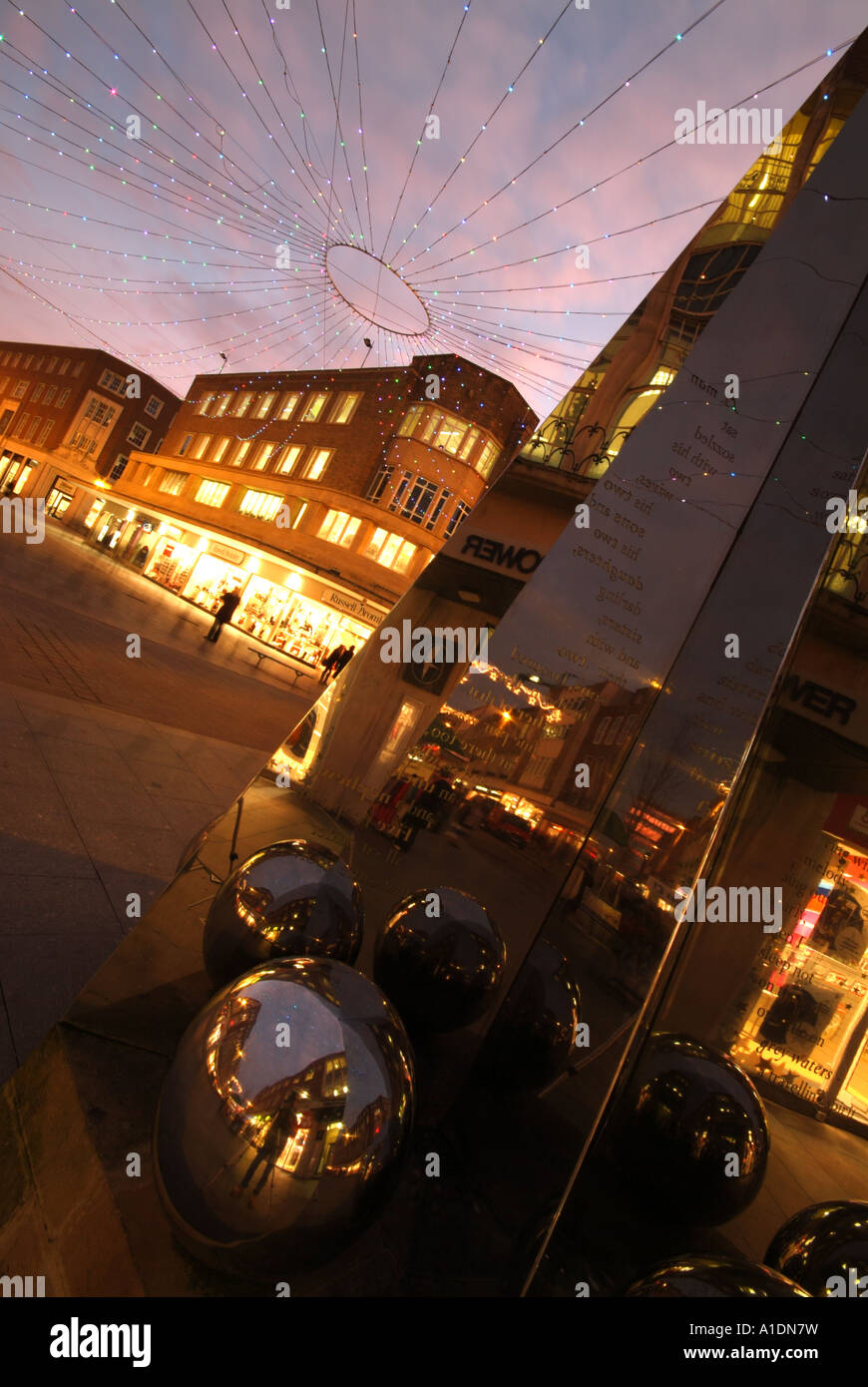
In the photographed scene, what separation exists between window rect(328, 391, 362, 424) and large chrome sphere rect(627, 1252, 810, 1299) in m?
32.7

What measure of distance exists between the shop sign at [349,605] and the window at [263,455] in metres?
11.7

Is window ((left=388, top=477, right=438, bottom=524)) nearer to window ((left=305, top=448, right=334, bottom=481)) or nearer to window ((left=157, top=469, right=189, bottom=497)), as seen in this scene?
window ((left=305, top=448, right=334, bottom=481))

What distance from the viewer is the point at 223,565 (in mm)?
31281

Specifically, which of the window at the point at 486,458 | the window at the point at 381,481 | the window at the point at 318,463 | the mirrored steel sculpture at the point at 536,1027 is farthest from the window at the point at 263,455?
the mirrored steel sculpture at the point at 536,1027

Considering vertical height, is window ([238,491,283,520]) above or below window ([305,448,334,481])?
below

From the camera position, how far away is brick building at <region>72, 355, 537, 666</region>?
2731 centimetres

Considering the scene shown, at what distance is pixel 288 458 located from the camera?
32625 millimetres

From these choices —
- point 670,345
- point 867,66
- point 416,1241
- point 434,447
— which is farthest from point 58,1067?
point 434,447

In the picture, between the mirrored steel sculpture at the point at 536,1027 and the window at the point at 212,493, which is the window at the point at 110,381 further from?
the mirrored steel sculpture at the point at 536,1027

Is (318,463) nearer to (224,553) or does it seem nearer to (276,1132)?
(224,553)

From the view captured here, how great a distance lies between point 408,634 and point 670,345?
2404mm

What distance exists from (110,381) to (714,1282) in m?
63.6

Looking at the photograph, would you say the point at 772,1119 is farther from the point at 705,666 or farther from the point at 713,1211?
the point at 705,666

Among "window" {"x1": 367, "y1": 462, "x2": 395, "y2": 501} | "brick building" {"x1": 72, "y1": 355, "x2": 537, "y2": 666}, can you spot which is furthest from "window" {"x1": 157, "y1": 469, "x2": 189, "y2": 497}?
"window" {"x1": 367, "y1": 462, "x2": 395, "y2": 501}
